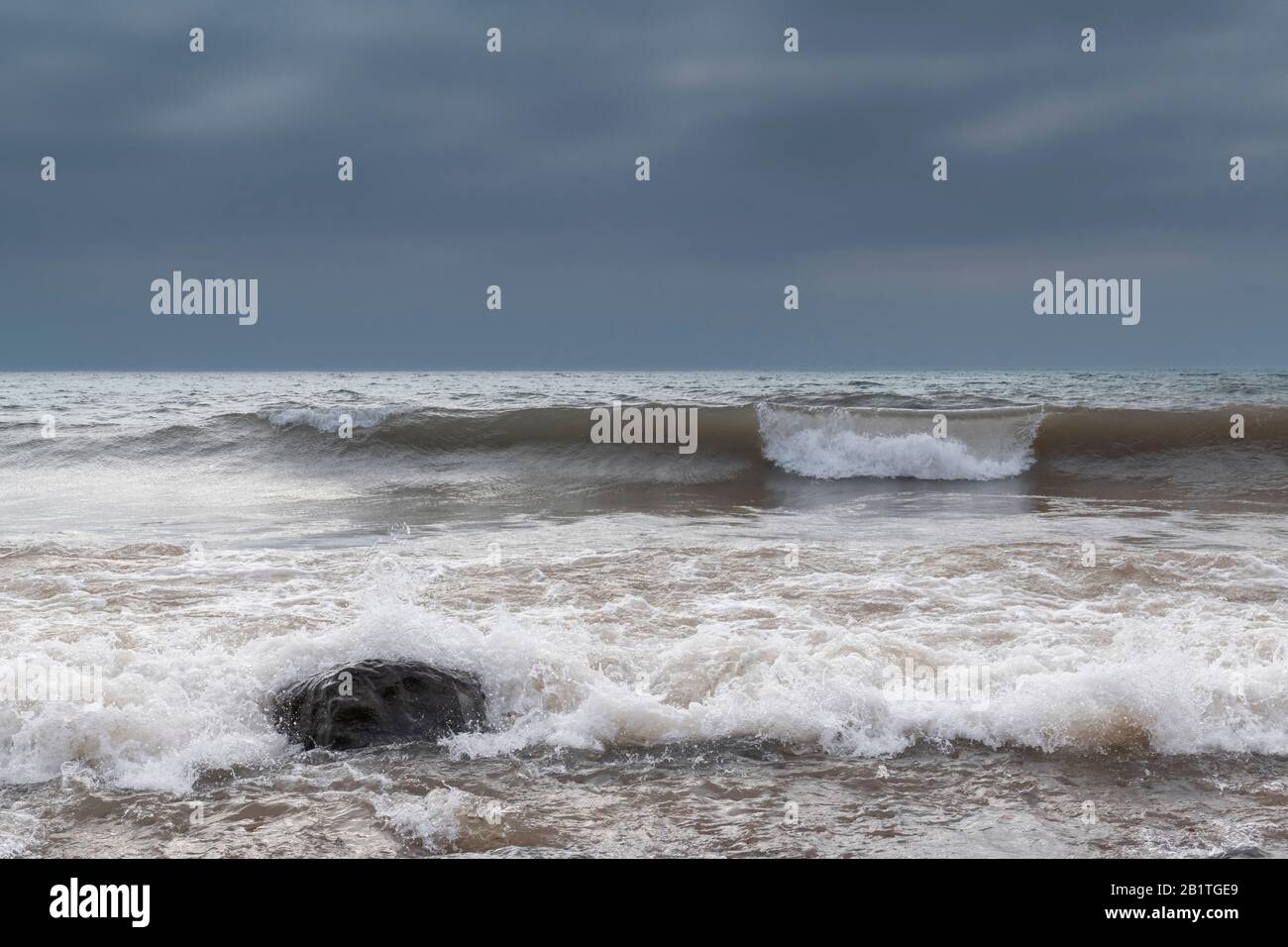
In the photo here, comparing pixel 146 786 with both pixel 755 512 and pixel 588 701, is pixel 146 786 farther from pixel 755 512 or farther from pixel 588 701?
pixel 755 512

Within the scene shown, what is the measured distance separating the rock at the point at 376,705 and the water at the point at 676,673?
14 centimetres

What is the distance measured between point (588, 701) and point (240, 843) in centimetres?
177

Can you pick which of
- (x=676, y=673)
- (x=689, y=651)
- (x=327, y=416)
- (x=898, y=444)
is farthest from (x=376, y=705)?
(x=327, y=416)

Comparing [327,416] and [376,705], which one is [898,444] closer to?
[327,416]

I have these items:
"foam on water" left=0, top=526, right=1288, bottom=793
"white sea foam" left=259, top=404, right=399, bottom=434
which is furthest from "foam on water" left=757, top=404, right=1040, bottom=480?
"foam on water" left=0, top=526, right=1288, bottom=793

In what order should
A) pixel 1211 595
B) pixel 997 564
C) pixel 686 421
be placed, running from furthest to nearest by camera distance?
pixel 686 421, pixel 997 564, pixel 1211 595

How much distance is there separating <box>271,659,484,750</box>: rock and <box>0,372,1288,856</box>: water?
137 mm

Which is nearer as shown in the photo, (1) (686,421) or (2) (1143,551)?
(2) (1143,551)

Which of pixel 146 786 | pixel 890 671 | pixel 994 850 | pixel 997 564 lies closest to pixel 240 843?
pixel 146 786

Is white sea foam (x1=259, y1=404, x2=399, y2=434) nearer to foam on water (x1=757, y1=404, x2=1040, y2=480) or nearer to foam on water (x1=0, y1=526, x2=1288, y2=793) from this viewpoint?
foam on water (x1=757, y1=404, x2=1040, y2=480)

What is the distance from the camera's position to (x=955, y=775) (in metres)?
4.12

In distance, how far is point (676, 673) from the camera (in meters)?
5.29

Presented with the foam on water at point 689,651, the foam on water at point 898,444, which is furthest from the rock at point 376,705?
the foam on water at point 898,444

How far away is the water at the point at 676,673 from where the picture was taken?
12.1ft
